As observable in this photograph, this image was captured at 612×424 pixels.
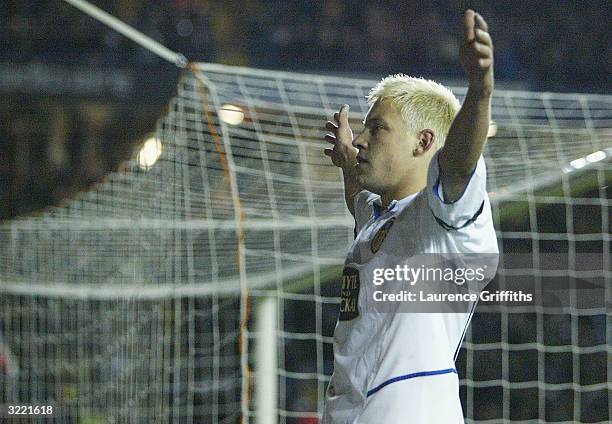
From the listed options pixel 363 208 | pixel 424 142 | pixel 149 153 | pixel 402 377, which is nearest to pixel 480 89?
pixel 424 142

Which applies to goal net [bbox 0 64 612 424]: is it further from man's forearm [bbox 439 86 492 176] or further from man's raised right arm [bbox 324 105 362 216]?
man's forearm [bbox 439 86 492 176]

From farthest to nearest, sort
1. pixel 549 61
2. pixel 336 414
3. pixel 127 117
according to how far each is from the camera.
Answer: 1. pixel 549 61
2. pixel 127 117
3. pixel 336 414

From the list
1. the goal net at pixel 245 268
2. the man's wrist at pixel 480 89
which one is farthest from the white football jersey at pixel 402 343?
the goal net at pixel 245 268

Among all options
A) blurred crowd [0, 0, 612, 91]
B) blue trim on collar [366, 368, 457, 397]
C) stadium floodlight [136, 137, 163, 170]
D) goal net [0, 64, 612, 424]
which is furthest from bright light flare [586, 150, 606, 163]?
blurred crowd [0, 0, 612, 91]

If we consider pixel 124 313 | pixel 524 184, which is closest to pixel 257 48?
pixel 124 313

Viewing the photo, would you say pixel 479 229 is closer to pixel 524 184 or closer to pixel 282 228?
pixel 524 184

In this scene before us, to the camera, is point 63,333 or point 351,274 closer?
point 351,274

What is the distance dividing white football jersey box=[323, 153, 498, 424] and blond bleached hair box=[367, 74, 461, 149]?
0.09 metres

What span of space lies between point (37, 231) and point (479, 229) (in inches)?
124

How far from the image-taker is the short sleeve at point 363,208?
4.61ft

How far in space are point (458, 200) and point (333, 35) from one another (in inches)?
265

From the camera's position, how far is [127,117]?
7.00m

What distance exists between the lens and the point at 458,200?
103 centimetres

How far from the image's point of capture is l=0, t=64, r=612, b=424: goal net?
2650mm
